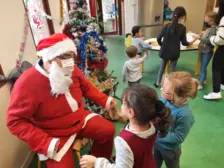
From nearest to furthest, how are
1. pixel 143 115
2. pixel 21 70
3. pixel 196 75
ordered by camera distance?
pixel 143 115 → pixel 21 70 → pixel 196 75

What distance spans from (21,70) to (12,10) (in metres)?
0.56

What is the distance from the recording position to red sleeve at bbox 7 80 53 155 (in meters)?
1.22

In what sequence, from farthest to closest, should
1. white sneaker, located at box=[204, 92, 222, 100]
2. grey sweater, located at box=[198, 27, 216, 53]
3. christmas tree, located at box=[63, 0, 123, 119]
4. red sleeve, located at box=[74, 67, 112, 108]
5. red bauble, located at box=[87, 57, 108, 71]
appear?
white sneaker, located at box=[204, 92, 222, 100] < grey sweater, located at box=[198, 27, 216, 53] < red bauble, located at box=[87, 57, 108, 71] < christmas tree, located at box=[63, 0, 123, 119] < red sleeve, located at box=[74, 67, 112, 108]

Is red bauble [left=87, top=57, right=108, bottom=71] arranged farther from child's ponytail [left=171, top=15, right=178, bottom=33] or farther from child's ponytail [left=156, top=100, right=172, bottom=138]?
child's ponytail [left=156, top=100, right=172, bottom=138]

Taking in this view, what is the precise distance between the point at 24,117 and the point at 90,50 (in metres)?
1.03

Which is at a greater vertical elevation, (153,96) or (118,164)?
(153,96)

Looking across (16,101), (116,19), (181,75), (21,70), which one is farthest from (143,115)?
(116,19)

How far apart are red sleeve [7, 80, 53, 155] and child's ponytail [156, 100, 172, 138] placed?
0.80 meters

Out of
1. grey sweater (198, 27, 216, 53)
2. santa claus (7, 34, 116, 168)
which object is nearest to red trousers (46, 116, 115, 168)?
santa claus (7, 34, 116, 168)

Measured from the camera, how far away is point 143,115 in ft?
2.91

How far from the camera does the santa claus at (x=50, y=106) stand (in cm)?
124

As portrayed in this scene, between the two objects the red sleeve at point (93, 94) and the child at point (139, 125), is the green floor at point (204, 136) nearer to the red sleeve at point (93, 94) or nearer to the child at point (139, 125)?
the red sleeve at point (93, 94)

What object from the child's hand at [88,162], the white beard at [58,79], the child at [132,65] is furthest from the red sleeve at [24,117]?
the child at [132,65]

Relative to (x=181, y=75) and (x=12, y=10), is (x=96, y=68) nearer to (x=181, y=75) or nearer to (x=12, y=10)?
(x=12, y=10)
